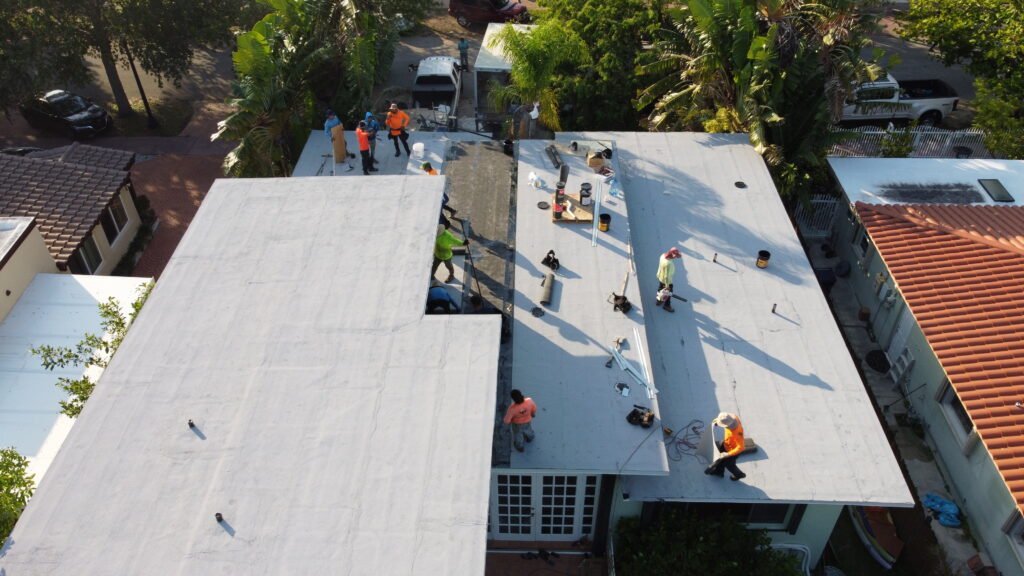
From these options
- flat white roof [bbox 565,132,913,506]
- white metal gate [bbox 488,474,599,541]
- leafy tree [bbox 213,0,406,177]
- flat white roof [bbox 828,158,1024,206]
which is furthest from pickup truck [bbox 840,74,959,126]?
white metal gate [bbox 488,474,599,541]

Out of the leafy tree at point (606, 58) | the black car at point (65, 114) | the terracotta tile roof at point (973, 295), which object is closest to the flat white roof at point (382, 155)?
the leafy tree at point (606, 58)

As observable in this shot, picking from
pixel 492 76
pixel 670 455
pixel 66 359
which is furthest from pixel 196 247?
pixel 492 76

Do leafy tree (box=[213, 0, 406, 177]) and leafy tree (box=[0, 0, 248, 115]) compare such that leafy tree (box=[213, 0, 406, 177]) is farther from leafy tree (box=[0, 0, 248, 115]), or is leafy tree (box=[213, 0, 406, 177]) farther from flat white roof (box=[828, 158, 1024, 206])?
flat white roof (box=[828, 158, 1024, 206])

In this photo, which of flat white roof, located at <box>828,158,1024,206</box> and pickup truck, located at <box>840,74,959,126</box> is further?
pickup truck, located at <box>840,74,959,126</box>

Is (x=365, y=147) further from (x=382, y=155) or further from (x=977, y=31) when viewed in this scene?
(x=977, y=31)

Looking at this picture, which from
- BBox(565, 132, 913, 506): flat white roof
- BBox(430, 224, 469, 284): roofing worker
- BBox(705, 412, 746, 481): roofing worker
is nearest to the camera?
BBox(705, 412, 746, 481): roofing worker

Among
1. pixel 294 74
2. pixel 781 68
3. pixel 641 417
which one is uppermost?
pixel 781 68

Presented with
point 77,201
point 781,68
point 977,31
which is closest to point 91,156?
point 77,201
